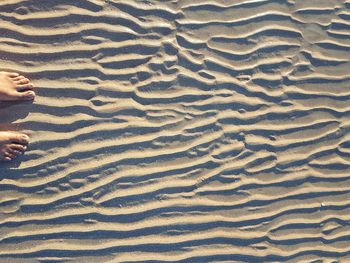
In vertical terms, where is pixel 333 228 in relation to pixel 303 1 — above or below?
below

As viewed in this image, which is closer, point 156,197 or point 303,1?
point 156,197

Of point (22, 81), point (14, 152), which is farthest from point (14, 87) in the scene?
point (14, 152)

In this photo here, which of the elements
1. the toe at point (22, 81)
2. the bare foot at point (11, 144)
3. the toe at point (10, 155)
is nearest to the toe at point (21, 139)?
the bare foot at point (11, 144)

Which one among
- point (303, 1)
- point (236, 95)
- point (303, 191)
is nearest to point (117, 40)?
point (236, 95)

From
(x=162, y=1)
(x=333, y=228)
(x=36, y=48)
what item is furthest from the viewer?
(x=333, y=228)

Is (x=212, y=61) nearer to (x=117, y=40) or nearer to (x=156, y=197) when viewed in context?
(x=117, y=40)

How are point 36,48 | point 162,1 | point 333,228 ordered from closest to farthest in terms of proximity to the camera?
point 36,48, point 162,1, point 333,228

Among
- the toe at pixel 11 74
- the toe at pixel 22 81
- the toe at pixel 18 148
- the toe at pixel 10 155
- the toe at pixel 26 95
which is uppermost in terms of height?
the toe at pixel 11 74

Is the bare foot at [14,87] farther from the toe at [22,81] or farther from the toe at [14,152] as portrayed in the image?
the toe at [14,152]
